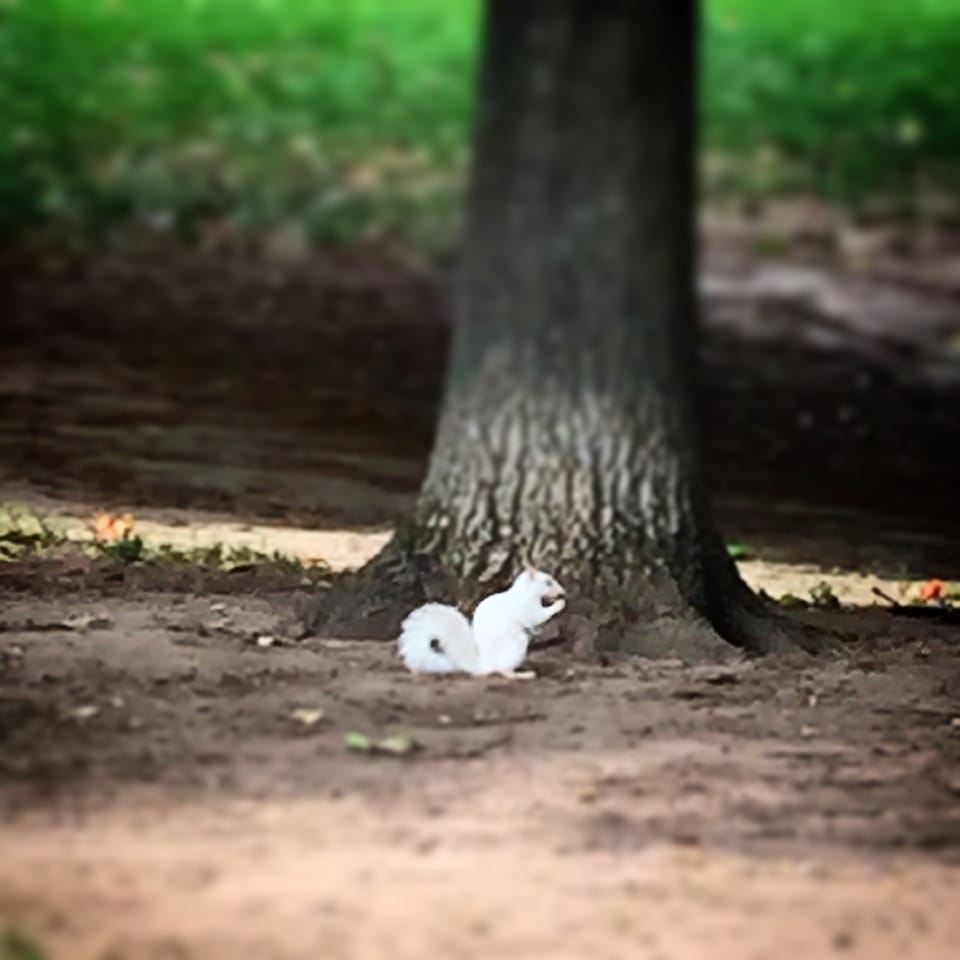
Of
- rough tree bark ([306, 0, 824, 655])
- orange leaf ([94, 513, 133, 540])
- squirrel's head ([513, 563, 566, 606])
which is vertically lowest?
orange leaf ([94, 513, 133, 540])

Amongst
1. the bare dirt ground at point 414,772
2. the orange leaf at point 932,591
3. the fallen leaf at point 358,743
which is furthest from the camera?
the orange leaf at point 932,591

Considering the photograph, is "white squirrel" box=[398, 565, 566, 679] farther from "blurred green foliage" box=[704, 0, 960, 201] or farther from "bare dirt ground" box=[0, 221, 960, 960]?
"blurred green foliage" box=[704, 0, 960, 201]

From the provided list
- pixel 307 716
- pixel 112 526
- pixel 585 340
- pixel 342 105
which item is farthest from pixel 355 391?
pixel 307 716

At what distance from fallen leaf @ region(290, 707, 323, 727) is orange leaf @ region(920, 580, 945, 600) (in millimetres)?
3784

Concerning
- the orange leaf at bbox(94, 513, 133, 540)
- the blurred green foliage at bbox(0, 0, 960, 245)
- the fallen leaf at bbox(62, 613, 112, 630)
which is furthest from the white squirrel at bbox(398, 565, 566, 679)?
the blurred green foliage at bbox(0, 0, 960, 245)

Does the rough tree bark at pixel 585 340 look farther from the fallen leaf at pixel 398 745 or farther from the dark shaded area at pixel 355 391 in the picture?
the dark shaded area at pixel 355 391

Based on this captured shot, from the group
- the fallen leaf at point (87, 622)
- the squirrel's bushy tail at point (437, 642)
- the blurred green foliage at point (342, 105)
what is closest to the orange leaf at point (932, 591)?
the squirrel's bushy tail at point (437, 642)

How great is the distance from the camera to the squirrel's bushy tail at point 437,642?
6.07 meters

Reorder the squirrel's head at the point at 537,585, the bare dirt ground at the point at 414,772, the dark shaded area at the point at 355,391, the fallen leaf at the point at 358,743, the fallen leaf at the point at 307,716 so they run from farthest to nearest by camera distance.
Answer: the dark shaded area at the point at 355,391 < the squirrel's head at the point at 537,585 < the fallen leaf at the point at 307,716 < the fallen leaf at the point at 358,743 < the bare dirt ground at the point at 414,772

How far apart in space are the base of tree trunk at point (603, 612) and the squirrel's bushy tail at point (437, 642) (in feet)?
1.27

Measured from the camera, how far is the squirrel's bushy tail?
19.9ft

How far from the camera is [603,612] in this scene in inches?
261

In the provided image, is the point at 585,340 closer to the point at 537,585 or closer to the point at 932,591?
the point at 537,585

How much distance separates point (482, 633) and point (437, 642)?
159 mm
